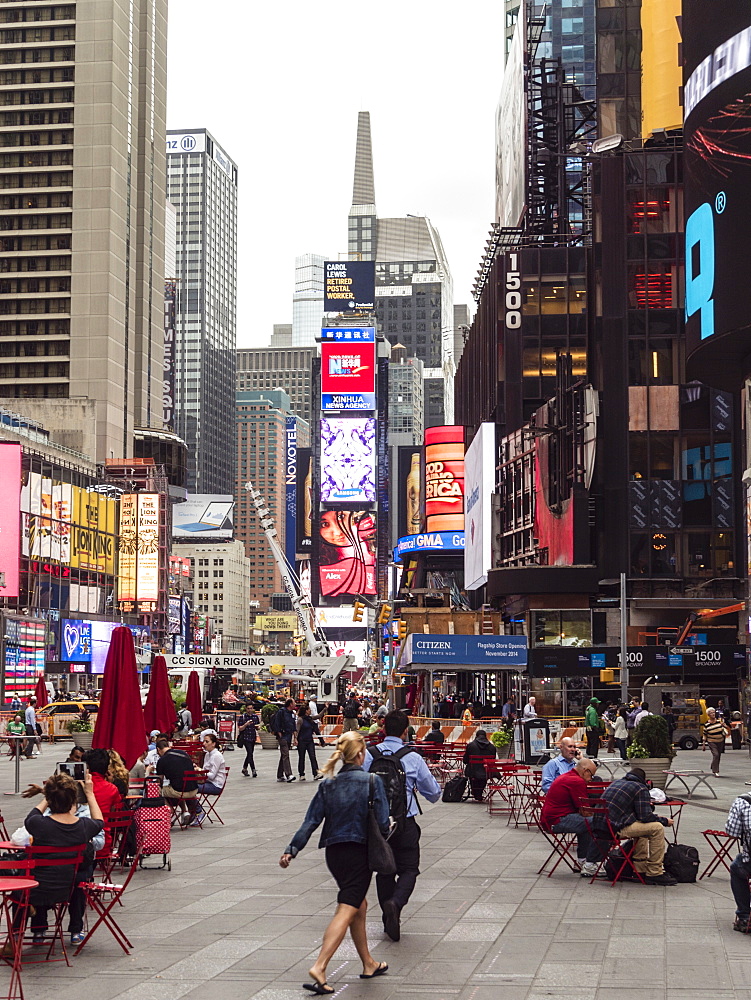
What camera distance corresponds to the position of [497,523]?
88.1 m

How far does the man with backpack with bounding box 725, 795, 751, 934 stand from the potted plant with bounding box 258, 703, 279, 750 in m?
33.8

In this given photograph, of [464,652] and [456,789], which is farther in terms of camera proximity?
[464,652]

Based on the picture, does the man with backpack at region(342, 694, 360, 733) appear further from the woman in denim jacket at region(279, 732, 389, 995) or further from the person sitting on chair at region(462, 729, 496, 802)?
the woman in denim jacket at region(279, 732, 389, 995)

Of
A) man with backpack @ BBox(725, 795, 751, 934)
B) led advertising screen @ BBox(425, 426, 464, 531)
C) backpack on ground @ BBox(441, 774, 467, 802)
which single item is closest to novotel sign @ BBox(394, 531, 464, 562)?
led advertising screen @ BBox(425, 426, 464, 531)

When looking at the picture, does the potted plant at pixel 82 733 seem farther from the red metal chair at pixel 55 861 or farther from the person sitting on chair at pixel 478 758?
the red metal chair at pixel 55 861

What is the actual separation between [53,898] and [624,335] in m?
62.7

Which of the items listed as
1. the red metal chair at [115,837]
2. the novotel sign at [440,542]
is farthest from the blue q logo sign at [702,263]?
the novotel sign at [440,542]

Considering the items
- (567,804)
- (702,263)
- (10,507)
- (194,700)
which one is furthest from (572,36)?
(567,804)

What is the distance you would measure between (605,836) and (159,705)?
13530 mm

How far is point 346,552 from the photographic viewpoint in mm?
183875

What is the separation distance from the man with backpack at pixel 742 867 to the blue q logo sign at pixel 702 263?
3181 cm

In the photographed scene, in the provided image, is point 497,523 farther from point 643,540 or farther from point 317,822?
point 317,822

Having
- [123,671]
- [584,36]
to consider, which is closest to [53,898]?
[123,671]

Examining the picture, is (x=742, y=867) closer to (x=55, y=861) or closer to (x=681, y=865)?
(x=681, y=865)
